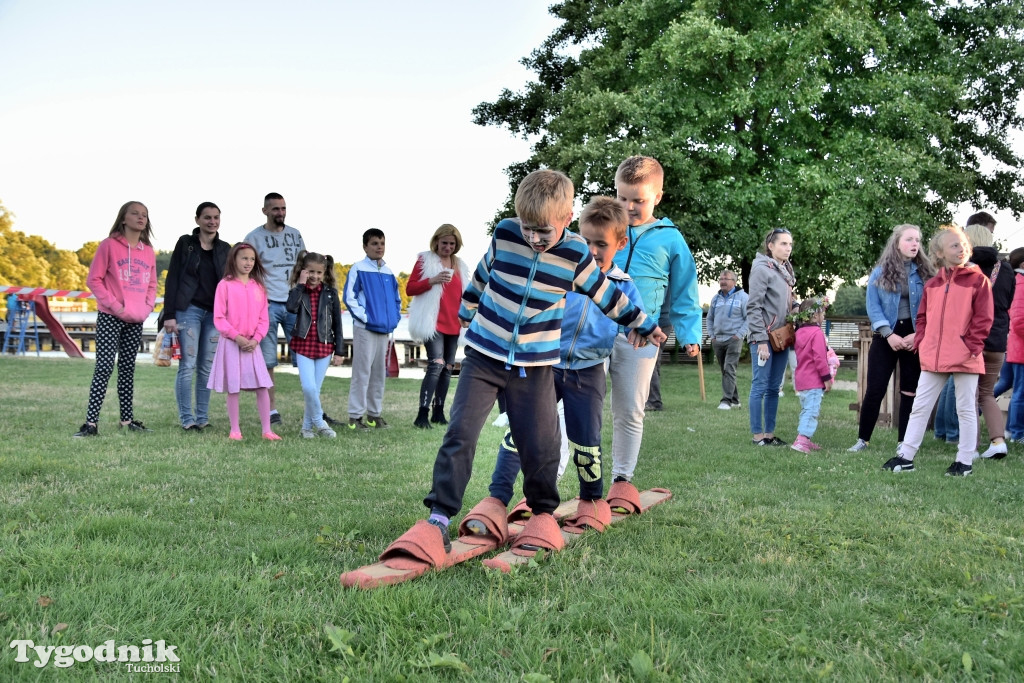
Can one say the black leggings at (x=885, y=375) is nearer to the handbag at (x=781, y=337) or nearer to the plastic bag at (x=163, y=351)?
the handbag at (x=781, y=337)

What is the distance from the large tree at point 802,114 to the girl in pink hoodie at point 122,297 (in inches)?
587

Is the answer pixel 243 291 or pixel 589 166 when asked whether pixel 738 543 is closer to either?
pixel 243 291

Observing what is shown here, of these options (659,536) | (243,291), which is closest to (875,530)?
(659,536)

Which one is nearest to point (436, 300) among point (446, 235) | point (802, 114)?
point (446, 235)

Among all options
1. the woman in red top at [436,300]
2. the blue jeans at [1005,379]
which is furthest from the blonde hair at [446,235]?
the blue jeans at [1005,379]

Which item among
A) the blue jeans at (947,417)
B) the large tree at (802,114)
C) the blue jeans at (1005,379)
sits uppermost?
the large tree at (802,114)

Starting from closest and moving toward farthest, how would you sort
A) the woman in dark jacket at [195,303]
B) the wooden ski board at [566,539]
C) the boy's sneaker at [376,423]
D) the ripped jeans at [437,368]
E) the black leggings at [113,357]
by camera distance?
the wooden ski board at [566,539]
the black leggings at [113,357]
the woman in dark jacket at [195,303]
the boy's sneaker at [376,423]
the ripped jeans at [437,368]

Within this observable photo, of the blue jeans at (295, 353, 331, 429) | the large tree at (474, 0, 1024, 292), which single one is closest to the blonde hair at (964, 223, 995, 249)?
the blue jeans at (295, 353, 331, 429)

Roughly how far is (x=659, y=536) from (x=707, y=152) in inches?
776

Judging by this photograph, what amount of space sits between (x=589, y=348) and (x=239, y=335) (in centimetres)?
426

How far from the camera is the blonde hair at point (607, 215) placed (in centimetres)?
436

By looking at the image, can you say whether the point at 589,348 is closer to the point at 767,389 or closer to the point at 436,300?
the point at 767,389

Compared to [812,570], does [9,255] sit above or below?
above

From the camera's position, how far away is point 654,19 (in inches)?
933
